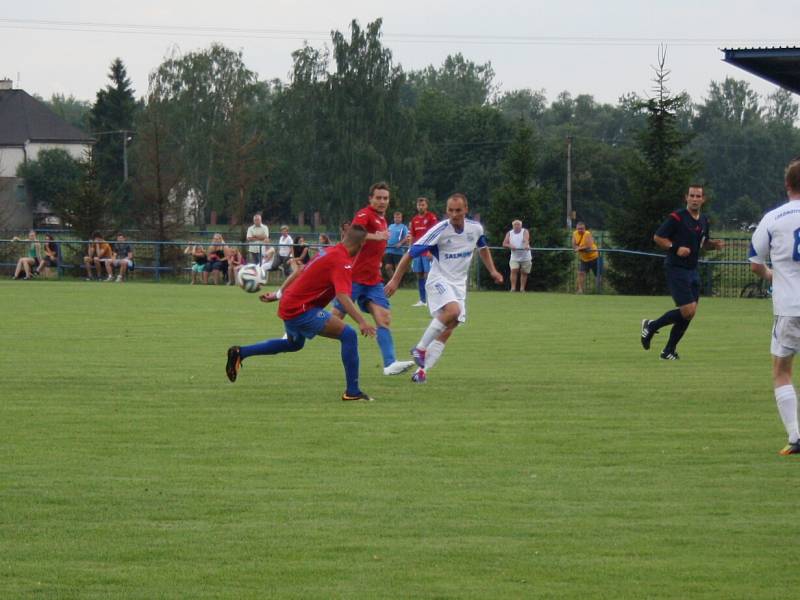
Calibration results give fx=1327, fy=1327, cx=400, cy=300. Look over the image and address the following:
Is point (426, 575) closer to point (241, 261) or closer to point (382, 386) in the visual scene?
point (382, 386)

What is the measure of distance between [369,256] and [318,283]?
2967 mm

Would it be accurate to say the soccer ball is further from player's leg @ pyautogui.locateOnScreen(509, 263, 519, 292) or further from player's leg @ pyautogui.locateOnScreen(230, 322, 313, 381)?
player's leg @ pyautogui.locateOnScreen(509, 263, 519, 292)

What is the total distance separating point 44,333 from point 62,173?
7187cm

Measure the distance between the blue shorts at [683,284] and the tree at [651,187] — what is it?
18.5 metres

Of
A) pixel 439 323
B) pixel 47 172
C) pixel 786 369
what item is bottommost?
pixel 439 323

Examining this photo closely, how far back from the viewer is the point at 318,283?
11.9 meters

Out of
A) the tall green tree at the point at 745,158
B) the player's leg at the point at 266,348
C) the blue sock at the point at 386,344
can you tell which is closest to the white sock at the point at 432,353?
the blue sock at the point at 386,344

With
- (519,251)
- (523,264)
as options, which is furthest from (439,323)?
(523,264)

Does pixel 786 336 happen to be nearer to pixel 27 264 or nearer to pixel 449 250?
pixel 449 250

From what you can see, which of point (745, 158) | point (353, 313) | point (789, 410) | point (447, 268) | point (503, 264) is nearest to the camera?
point (789, 410)

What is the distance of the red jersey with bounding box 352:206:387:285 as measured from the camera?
14.7m

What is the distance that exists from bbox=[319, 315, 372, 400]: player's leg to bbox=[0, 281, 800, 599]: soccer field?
0.20 metres

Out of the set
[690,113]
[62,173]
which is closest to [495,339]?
[62,173]

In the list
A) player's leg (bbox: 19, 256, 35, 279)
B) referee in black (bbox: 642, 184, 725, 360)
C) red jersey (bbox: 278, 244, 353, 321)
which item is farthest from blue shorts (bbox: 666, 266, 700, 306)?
player's leg (bbox: 19, 256, 35, 279)
